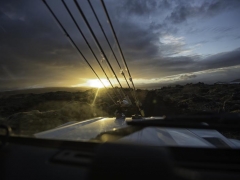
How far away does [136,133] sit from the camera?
216 centimetres

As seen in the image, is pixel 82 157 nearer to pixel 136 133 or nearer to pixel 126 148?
pixel 126 148

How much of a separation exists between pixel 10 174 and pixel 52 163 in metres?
0.34

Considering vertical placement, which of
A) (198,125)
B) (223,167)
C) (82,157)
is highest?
(198,125)

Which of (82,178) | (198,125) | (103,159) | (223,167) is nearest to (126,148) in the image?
(103,159)

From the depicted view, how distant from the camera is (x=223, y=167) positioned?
5.03 feet

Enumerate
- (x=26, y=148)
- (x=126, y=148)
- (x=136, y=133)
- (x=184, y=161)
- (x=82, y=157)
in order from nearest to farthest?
(x=126, y=148) → (x=184, y=161) → (x=82, y=157) → (x=26, y=148) → (x=136, y=133)

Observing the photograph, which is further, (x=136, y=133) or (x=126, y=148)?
(x=136, y=133)

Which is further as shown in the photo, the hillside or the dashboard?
the hillside

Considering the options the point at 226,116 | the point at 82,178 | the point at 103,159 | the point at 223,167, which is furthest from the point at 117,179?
the point at 226,116

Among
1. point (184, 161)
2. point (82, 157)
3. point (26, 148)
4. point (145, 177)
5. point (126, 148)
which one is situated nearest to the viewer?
point (145, 177)

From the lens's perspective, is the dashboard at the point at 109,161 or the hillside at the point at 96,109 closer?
the dashboard at the point at 109,161

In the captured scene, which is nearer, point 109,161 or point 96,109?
point 109,161

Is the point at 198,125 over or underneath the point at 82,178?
over

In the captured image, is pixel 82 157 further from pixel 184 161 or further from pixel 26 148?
pixel 184 161
